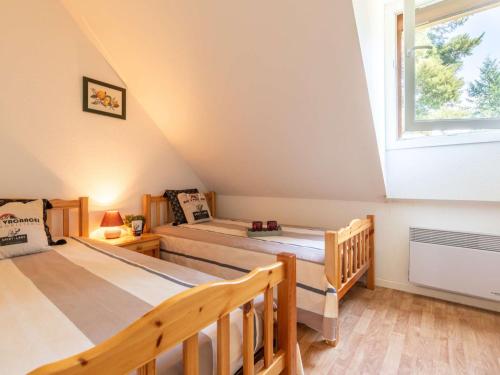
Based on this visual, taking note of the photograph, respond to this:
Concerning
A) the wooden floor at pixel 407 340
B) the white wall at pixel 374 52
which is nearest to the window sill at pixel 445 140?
the white wall at pixel 374 52

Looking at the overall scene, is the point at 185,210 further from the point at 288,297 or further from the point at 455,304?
the point at 455,304

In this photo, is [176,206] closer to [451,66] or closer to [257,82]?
[257,82]

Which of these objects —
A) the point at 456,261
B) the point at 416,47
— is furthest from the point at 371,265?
the point at 416,47

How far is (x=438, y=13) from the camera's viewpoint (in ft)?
6.31

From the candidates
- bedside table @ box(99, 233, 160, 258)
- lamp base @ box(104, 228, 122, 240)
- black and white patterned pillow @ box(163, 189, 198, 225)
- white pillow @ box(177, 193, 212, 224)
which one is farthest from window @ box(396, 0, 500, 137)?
lamp base @ box(104, 228, 122, 240)

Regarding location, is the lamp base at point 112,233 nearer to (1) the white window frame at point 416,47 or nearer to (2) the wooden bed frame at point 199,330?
(2) the wooden bed frame at point 199,330

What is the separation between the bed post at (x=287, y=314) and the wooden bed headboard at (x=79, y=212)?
6.46ft

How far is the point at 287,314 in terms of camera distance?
3.29 feet

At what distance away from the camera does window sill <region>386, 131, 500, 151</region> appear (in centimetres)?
192

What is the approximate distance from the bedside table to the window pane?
256 centimetres

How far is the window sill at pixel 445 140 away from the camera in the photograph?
192cm

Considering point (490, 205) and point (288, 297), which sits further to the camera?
point (490, 205)

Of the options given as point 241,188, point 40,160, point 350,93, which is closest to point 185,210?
point 241,188

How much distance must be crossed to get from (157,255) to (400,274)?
7.56 ft
